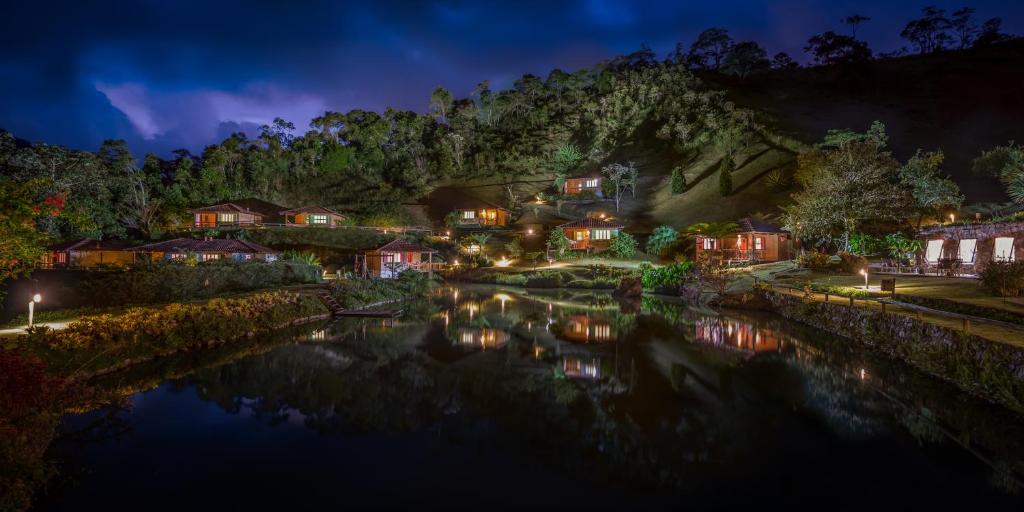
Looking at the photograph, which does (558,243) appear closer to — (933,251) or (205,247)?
(933,251)

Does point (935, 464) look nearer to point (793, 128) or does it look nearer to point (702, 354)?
point (702, 354)

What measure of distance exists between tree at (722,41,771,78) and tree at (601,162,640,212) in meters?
51.0

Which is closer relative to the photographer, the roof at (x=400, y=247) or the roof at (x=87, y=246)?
the roof at (x=87, y=246)

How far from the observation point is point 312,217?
47.8 m

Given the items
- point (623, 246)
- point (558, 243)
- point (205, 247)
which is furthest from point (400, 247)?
point (623, 246)

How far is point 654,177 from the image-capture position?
59281mm

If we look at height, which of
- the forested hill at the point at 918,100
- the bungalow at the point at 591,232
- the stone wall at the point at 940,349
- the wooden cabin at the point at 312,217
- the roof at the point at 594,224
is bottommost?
the stone wall at the point at 940,349

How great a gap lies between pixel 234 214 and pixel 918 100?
92.0m

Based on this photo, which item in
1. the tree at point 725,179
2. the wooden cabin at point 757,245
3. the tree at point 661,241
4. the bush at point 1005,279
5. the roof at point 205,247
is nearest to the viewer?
the bush at point 1005,279

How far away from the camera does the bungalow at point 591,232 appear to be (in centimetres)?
4484

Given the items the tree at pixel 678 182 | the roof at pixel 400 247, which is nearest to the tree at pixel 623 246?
the tree at pixel 678 182

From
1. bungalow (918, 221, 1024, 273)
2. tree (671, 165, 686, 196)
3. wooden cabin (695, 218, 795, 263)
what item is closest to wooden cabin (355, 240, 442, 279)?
wooden cabin (695, 218, 795, 263)

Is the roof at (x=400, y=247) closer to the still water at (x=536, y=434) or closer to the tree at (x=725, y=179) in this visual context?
the still water at (x=536, y=434)

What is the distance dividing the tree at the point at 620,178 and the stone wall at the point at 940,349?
37.8m
